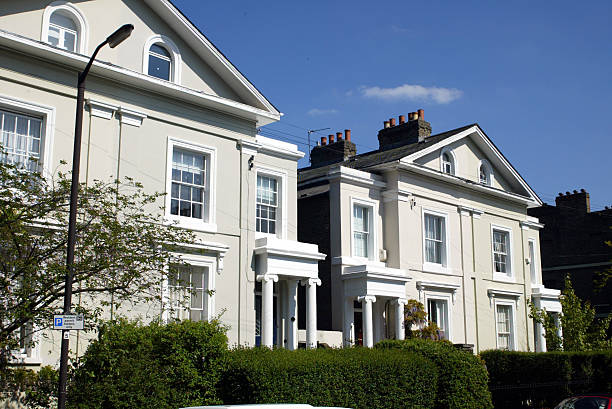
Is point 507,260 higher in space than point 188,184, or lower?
lower

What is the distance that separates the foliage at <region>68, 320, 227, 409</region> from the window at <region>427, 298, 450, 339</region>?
1431 cm

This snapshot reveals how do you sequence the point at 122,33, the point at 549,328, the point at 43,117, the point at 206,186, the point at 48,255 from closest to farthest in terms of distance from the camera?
1. the point at 122,33
2. the point at 48,255
3. the point at 43,117
4. the point at 206,186
5. the point at 549,328

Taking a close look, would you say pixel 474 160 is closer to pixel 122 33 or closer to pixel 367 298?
pixel 367 298

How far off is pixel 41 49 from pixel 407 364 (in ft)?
40.7

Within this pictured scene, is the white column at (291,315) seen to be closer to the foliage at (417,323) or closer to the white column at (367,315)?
the white column at (367,315)

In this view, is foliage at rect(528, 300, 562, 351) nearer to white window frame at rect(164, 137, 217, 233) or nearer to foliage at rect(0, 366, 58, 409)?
white window frame at rect(164, 137, 217, 233)

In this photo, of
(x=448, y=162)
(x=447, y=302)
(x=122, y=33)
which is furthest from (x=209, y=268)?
(x=448, y=162)

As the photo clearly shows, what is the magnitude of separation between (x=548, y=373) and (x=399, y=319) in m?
5.41

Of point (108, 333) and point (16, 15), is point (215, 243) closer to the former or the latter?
point (108, 333)

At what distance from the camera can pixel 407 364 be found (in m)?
18.5

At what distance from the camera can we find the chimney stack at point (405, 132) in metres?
31.3

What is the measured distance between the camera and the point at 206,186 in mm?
21250

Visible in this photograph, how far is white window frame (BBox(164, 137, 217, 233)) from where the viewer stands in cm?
2025

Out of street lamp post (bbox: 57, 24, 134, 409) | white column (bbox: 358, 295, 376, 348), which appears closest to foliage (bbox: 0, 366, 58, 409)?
street lamp post (bbox: 57, 24, 134, 409)
